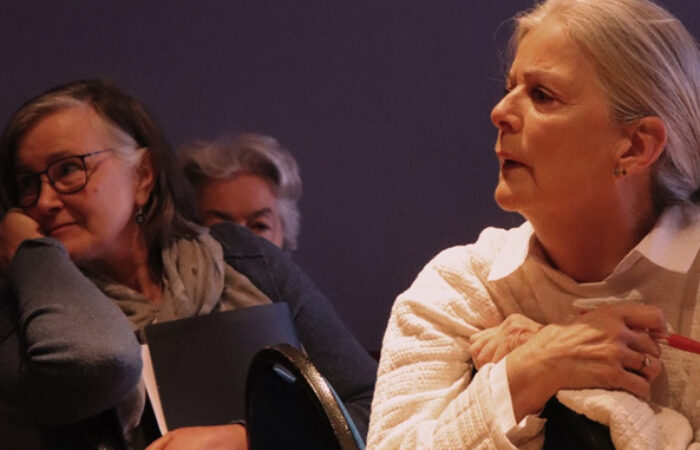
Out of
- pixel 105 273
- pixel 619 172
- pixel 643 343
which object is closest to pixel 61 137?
pixel 105 273

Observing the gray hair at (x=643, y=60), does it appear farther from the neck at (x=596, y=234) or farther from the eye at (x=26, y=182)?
the eye at (x=26, y=182)

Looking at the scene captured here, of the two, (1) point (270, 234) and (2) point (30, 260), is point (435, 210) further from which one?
(2) point (30, 260)

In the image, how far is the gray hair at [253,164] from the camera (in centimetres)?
268

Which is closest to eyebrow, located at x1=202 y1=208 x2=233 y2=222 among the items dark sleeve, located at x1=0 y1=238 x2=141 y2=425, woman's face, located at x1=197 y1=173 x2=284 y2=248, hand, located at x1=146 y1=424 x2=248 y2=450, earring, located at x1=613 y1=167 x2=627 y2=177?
woman's face, located at x1=197 y1=173 x2=284 y2=248

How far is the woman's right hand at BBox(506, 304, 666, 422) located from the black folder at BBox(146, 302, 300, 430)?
3.17ft

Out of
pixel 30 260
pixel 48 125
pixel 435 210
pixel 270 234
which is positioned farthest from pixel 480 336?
pixel 435 210

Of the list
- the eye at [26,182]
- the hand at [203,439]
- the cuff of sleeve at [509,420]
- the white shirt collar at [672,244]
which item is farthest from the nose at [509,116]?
the eye at [26,182]

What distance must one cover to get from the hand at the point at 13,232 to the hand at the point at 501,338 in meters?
1.15

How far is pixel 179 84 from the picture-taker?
2816mm

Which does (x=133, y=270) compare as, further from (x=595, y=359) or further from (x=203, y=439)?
(x=595, y=359)

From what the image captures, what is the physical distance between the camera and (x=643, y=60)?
1247 millimetres

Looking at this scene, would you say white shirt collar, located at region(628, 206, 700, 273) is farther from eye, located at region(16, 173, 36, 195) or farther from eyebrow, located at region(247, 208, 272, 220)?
eyebrow, located at region(247, 208, 272, 220)

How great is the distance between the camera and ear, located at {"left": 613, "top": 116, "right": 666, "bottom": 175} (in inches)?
49.7

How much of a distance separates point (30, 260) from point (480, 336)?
107 centimetres
